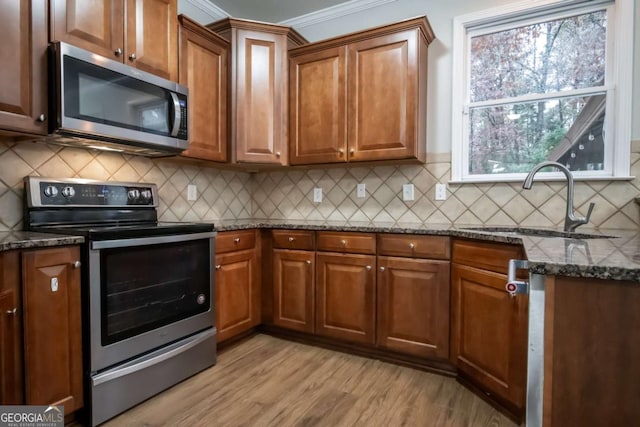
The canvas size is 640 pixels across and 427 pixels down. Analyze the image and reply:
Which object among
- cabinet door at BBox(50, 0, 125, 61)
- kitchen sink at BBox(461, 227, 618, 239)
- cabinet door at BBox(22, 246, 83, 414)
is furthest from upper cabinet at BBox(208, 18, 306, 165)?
kitchen sink at BBox(461, 227, 618, 239)

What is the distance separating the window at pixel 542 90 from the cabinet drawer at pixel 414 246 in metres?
0.66

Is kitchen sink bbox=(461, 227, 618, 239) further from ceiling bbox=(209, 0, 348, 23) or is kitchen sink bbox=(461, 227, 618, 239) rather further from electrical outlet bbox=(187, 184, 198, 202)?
ceiling bbox=(209, 0, 348, 23)

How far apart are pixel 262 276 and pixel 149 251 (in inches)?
39.9

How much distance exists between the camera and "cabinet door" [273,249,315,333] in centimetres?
245

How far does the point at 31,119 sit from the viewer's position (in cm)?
151

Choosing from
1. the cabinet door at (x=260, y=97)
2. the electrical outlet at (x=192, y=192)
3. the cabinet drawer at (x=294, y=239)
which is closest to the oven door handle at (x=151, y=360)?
the cabinet drawer at (x=294, y=239)

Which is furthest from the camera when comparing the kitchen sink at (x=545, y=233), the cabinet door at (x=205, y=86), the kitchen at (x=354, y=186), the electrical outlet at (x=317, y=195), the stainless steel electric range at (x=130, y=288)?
the electrical outlet at (x=317, y=195)

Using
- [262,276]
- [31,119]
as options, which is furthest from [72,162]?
[262,276]

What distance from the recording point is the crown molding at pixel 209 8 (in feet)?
8.89

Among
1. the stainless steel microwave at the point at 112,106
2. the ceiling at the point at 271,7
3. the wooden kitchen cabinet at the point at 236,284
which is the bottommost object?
the wooden kitchen cabinet at the point at 236,284

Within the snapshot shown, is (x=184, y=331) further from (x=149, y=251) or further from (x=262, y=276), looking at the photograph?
(x=262, y=276)

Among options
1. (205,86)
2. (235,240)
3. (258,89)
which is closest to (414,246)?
(235,240)

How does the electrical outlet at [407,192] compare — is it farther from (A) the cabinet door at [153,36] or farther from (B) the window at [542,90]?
(A) the cabinet door at [153,36]

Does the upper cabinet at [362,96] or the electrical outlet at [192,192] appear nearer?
the upper cabinet at [362,96]
